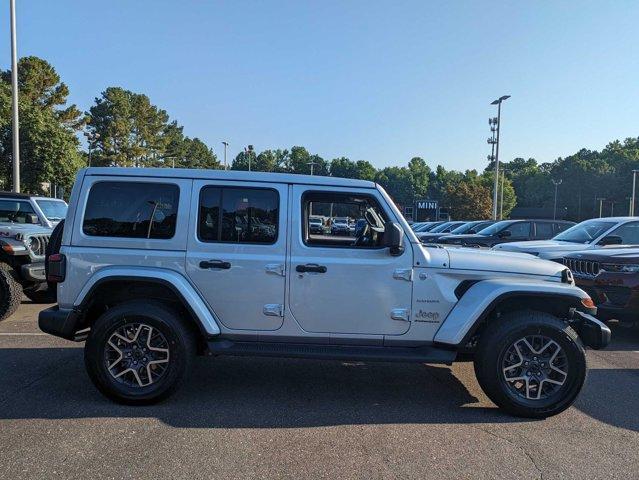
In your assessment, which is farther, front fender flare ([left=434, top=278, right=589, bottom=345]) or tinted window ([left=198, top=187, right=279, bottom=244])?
tinted window ([left=198, top=187, right=279, bottom=244])

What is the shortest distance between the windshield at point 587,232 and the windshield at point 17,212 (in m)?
10.5

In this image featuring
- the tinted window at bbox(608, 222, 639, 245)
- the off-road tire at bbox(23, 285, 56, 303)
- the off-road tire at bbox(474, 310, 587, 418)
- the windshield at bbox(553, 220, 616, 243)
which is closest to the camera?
the off-road tire at bbox(474, 310, 587, 418)

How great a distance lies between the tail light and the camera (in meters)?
4.54

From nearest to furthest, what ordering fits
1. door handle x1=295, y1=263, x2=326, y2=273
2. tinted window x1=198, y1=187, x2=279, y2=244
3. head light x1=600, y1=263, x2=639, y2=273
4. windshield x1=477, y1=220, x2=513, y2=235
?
door handle x1=295, y1=263, x2=326, y2=273, tinted window x1=198, y1=187, x2=279, y2=244, head light x1=600, y1=263, x2=639, y2=273, windshield x1=477, y1=220, x2=513, y2=235

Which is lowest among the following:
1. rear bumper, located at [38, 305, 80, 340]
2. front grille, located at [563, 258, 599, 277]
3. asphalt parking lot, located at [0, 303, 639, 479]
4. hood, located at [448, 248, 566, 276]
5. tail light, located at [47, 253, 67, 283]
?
asphalt parking lot, located at [0, 303, 639, 479]

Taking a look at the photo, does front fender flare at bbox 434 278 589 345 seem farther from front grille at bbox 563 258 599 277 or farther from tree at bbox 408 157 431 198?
tree at bbox 408 157 431 198

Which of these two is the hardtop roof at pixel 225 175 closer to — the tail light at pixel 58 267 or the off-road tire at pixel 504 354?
the tail light at pixel 58 267

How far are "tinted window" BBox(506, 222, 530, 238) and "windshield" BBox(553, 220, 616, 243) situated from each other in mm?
4186

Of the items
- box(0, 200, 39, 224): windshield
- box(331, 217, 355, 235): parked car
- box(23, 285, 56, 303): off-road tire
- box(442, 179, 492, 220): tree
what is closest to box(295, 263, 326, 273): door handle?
box(331, 217, 355, 235): parked car

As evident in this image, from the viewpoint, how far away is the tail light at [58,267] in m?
4.54

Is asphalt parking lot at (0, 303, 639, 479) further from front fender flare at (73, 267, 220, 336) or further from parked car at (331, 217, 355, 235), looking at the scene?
parked car at (331, 217, 355, 235)

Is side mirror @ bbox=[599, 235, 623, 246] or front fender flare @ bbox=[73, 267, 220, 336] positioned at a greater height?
side mirror @ bbox=[599, 235, 623, 246]

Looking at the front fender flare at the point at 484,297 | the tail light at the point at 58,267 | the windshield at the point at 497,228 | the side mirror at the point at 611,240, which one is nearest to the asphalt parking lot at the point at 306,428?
the front fender flare at the point at 484,297

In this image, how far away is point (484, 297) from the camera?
14.4 ft
